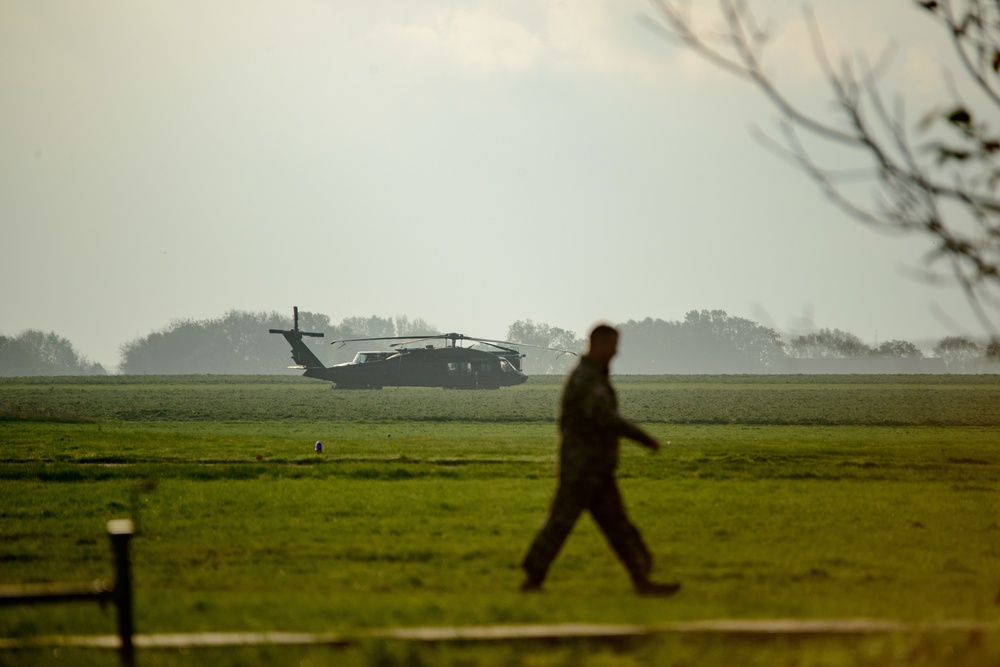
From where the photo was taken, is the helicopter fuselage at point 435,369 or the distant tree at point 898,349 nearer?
the distant tree at point 898,349

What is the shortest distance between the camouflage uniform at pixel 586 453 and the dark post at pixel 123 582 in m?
3.73

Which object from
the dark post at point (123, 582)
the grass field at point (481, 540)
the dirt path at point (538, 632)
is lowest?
the grass field at point (481, 540)

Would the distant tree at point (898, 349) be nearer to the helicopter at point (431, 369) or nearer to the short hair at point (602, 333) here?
the short hair at point (602, 333)

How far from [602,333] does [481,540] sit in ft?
16.0

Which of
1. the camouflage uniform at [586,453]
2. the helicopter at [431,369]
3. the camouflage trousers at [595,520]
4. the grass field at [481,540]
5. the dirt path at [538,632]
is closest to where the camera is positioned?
the dirt path at [538,632]

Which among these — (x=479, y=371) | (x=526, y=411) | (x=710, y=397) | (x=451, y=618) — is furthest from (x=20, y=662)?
(x=710, y=397)

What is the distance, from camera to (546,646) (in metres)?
6.57

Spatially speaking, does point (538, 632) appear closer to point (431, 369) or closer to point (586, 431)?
point (586, 431)

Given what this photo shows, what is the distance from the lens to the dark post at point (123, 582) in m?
6.14

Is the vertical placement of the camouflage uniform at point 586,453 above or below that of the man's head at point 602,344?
below

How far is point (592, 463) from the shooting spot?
8.85 m

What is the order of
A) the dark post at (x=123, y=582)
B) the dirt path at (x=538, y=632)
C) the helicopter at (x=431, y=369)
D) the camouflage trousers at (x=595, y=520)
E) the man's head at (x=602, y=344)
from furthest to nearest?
the helicopter at (x=431, y=369)
the man's head at (x=602, y=344)
the camouflage trousers at (x=595, y=520)
the dirt path at (x=538, y=632)
the dark post at (x=123, y=582)

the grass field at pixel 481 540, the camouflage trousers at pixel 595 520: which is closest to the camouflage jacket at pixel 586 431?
the camouflage trousers at pixel 595 520

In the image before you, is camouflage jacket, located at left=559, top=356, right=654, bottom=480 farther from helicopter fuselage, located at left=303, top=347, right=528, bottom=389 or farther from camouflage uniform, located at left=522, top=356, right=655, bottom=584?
helicopter fuselage, located at left=303, top=347, right=528, bottom=389
